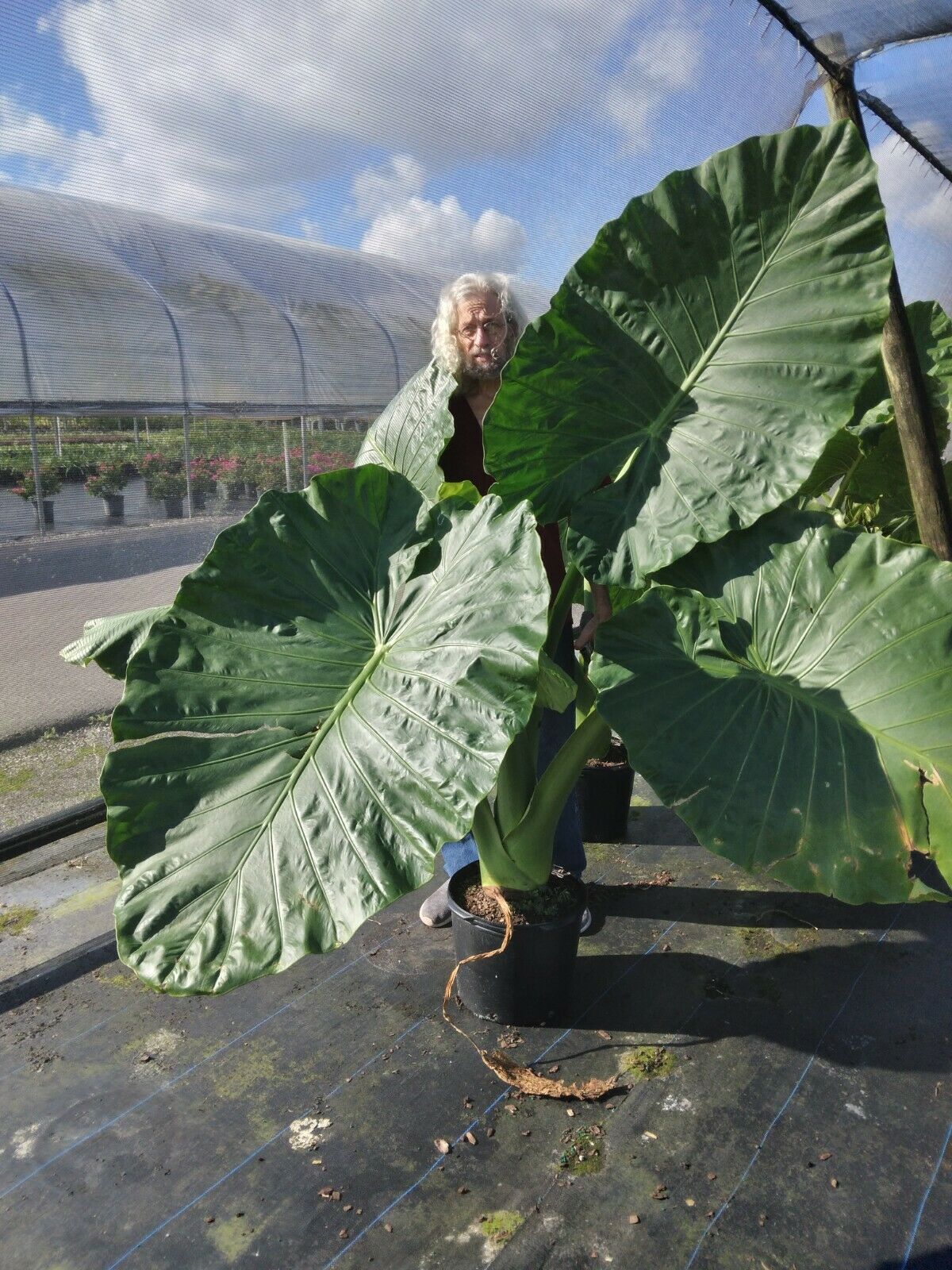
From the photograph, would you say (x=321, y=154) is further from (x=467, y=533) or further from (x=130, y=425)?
Answer: (x=467, y=533)

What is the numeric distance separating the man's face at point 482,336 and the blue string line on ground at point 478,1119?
108 cm

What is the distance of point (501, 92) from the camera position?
2068 millimetres

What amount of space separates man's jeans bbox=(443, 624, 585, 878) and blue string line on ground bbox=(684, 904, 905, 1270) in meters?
0.52

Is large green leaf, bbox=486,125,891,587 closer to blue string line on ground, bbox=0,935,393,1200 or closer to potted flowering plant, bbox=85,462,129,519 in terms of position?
blue string line on ground, bbox=0,935,393,1200

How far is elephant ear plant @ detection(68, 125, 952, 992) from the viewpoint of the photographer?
3.67 ft

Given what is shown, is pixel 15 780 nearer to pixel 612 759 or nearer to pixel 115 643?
pixel 115 643

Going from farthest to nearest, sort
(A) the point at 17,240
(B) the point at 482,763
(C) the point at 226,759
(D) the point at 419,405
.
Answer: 1. (A) the point at 17,240
2. (D) the point at 419,405
3. (C) the point at 226,759
4. (B) the point at 482,763

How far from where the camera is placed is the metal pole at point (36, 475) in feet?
6.15

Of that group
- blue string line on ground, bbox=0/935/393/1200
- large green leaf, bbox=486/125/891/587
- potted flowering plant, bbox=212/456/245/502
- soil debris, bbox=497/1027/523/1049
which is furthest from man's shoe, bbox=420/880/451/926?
potted flowering plant, bbox=212/456/245/502

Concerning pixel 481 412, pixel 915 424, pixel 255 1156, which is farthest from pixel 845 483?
pixel 255 1156

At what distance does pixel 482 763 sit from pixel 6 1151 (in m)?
0.86

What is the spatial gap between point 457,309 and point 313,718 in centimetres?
83

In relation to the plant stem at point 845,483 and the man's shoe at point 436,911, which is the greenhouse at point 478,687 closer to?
the man's shoe at point 436,911

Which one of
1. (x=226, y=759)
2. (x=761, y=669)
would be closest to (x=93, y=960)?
(x=226, y=759)
